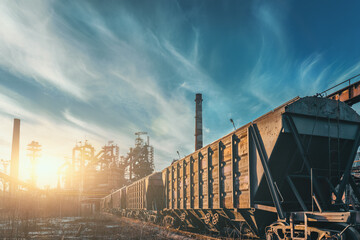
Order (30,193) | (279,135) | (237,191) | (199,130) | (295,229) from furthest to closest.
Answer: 1. (30,193)
2. (199,130)
3. (237,191)
4. (279,135)
5. (295,229)

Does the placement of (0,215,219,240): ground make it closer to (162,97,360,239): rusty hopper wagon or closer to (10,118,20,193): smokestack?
(162,97,360,239): rusty hopper wagon

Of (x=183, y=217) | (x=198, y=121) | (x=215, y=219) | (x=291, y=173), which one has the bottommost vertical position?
(x=183, y=217)

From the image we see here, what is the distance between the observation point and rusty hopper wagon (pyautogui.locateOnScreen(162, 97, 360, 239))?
6484mm

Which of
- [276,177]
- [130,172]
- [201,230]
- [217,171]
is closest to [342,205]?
[276,177]

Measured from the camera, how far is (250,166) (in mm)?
7168

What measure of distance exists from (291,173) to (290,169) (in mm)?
127

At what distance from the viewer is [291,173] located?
7230 mm

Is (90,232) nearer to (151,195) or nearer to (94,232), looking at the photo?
(94,232)

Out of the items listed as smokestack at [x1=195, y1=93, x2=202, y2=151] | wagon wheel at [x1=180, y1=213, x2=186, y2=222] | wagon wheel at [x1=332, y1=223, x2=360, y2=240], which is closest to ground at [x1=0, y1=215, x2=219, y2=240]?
wagon wheel at [x1=180, y1=213, x2=186, y2=222]

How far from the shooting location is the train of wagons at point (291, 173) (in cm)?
623

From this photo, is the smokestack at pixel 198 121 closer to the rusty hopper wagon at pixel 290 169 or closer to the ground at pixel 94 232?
the ground at pixel 94 232

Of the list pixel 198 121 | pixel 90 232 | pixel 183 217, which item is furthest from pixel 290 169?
pixel 198 121

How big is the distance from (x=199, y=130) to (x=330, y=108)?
20.8 m

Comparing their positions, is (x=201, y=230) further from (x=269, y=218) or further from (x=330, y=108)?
(x=330, y=108)
